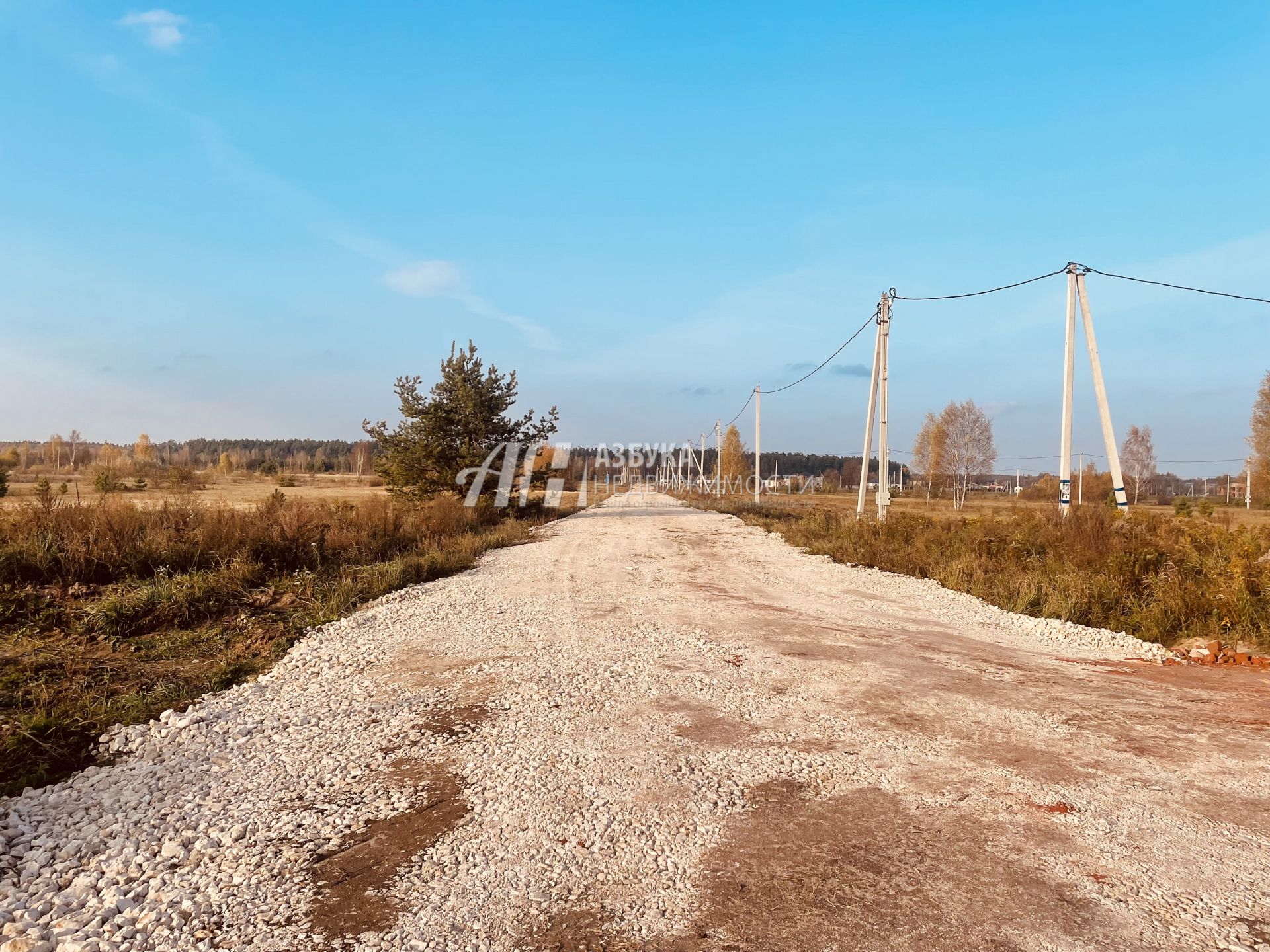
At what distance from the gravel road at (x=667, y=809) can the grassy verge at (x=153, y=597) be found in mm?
506

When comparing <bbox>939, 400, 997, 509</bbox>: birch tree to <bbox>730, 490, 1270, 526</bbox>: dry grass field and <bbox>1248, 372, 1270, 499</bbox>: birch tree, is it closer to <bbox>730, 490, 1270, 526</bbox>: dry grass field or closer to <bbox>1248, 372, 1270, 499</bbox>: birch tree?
<bbox>730, 490, 1270, 526</bbox>: dry grass field

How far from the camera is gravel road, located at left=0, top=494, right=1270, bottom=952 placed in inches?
112

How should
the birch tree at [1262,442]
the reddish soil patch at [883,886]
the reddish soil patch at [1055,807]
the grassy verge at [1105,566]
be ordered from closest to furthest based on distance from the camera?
the reddish soil patch at [883,886] < the reddish soil patch at [1055,807] < the grassy verge at [1105,566] < the birch tree at [1262,442]

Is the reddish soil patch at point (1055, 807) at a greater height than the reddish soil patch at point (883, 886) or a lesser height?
greater

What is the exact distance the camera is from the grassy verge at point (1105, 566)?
829 cm

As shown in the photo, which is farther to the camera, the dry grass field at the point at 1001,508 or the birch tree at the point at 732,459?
the birch tree at the point at 732,459

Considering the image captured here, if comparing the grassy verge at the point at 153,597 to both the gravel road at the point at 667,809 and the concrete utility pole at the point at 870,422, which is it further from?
the concrete utility pole at the point at 870,422

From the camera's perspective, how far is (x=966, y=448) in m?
54.7

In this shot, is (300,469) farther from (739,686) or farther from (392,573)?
(739,686)

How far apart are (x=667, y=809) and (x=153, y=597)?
7210 mm

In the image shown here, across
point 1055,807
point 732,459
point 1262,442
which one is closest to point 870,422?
point 1055,807

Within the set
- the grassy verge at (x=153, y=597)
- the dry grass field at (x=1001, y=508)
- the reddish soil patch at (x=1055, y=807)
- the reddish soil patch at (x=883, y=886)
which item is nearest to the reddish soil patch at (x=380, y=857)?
the reddish soil patch at (x=883, y=886)

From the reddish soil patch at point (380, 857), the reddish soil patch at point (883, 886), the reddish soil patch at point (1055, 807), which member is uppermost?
the reddish soil patch at point (1055, 807)

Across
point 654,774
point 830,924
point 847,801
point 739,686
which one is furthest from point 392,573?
point 830,924
